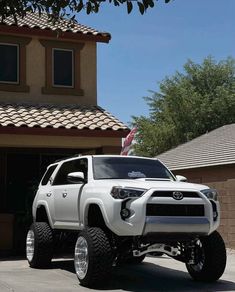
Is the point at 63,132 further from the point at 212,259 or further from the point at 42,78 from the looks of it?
the point at 212,259

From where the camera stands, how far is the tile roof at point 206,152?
72.9 ft

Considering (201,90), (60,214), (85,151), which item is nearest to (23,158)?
(85,151)

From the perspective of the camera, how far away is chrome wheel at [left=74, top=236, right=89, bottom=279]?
30.1 ft

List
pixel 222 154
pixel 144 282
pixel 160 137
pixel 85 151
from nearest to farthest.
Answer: pixel 144 282 < pixel 85 151 < pixel 222 154 < pixel 160 137

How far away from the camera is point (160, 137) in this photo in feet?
139

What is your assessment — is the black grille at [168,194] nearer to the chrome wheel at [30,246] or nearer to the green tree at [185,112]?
the chrome wheel at [30,246]

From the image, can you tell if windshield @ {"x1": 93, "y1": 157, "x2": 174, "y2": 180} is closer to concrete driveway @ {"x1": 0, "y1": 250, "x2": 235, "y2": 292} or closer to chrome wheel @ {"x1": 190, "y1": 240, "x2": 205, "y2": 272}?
chrome wheel @ {"x1": 190, "y1": 240, "x2": 205, "y2": 272}

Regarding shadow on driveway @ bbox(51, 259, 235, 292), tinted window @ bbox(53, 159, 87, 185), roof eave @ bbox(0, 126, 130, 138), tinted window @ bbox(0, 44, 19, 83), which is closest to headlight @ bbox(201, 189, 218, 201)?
shadow on driveway @ bbox(51, 259, 235, 292)

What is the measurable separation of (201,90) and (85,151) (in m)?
30.1

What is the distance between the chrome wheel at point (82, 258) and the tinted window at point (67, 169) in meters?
1.76

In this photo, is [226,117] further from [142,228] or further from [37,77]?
[142,228]

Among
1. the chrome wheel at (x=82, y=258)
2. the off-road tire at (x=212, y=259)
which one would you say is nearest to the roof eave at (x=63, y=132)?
the chrome wheel at (x=82, y=258)

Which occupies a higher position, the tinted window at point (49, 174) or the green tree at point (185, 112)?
the green tree at point (185, 112)

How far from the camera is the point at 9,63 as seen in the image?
16.8m
